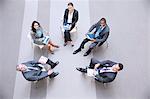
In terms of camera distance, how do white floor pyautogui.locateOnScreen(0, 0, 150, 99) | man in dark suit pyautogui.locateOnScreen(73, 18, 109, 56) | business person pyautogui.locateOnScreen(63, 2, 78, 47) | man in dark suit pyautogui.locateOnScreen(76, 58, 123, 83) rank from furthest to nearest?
business person pyautogui.locateOnScreen(63, 2, 78, 47)
man in dark suit pyautogui.locateOnScreen(73, 18, 109, 56)
white floor pyautogui.locateOnScreen(0, 0, 150, 99)
man in dark suit pyautogui.locateOnScreen(76, 58, 123, 83)

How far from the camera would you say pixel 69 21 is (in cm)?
659

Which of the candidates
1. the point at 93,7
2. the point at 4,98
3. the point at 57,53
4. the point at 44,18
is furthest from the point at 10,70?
the point at 93,7

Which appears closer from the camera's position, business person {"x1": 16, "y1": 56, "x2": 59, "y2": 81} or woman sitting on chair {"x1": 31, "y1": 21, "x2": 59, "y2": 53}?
business person {"x1": 16, "y1": 56, "x2": 59, "y2": 81}

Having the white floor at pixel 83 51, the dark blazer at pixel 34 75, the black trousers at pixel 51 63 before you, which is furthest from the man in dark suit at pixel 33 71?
the white floor at pixel 83 51

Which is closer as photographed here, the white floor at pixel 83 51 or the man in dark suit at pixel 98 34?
the white floor at pixel 83 51

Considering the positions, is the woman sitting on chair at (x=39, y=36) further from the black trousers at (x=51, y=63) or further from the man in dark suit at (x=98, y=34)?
the man in dark suit at (x=98, y=34)

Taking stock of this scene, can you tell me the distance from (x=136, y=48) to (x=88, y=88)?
59.8 inches

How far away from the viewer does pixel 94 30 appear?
6.30 metres

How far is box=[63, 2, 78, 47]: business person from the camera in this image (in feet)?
21.3

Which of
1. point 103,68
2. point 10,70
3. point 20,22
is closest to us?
point 103,68

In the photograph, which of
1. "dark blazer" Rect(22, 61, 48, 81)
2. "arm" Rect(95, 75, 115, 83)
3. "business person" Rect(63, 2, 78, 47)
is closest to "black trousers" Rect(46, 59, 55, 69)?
"dark blazer" Rect(22, 61, 48, 81)

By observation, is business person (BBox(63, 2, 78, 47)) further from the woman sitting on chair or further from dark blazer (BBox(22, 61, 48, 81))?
dark blazer (BBox(22, 61, 48, 81))

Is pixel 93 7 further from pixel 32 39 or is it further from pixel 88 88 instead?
pixel 88 88

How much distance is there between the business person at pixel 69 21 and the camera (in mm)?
6488
